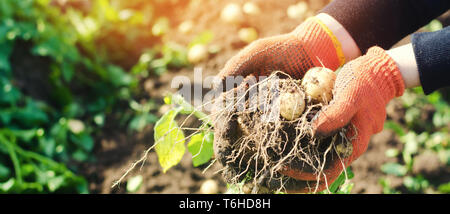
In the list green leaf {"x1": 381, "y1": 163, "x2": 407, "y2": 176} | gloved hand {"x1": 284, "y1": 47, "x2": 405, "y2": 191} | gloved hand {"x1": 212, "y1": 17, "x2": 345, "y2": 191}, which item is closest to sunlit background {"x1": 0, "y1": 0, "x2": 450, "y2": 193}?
green leaf {"x1": 381, "y1": 163, "x2": 407, "y2": 176}

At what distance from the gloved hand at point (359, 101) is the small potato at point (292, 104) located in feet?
0.24

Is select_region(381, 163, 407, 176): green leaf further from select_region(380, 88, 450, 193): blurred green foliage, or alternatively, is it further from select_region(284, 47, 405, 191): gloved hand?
select_region(284, 47, 405, 191): gloved hand

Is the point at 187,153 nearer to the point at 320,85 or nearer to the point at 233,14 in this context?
the point at 233,14

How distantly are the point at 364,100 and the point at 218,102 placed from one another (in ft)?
1.63

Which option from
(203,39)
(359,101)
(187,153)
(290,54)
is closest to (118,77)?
(203,39)

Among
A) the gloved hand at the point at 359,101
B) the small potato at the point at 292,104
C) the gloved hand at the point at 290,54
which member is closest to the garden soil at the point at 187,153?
the gloved hand at the point at 290,54

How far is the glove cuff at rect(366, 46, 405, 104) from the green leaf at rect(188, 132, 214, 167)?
0.62m

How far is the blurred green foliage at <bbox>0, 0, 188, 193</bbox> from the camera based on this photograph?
2088 mm

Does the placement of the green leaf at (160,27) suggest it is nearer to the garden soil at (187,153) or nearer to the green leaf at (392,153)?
A: the garden soil at (187,153)

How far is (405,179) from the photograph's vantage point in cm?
194

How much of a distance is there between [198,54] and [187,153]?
0.67m

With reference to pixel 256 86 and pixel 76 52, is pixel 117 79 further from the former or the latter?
pixel 256 86

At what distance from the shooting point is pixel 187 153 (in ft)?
7.14

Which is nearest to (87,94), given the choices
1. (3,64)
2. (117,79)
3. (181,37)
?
(117,79)
